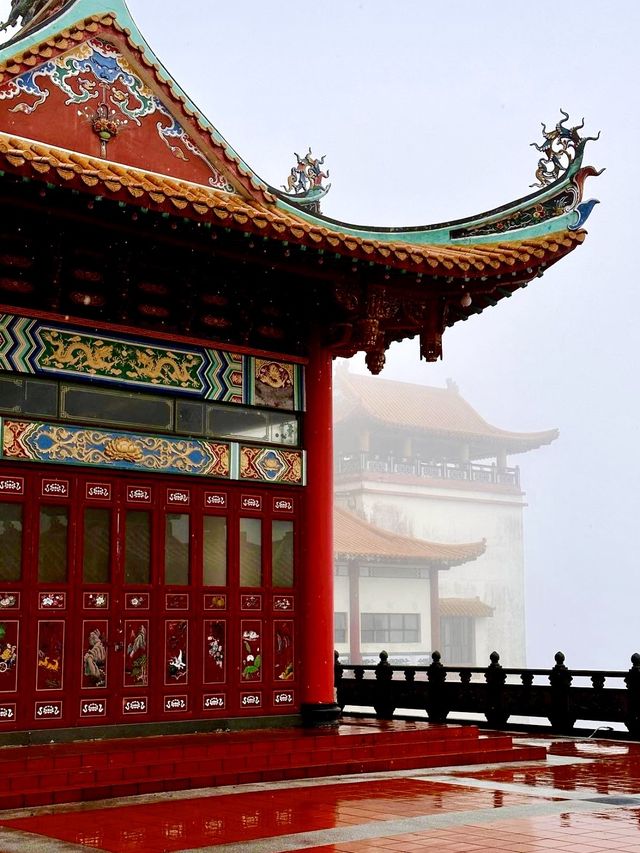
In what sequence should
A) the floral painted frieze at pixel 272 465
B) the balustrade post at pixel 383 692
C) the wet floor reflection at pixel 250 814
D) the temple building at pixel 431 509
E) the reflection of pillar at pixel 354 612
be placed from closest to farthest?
the wet floor reflection at pixel 250 814 < the floral painted frieze at pixel 272 465 < the balustrade post at pixel 383 692 < the reflection of pillar at pixel 354 612 < the temple building at pixel 431 509

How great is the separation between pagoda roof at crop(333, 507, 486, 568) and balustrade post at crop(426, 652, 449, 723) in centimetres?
2479

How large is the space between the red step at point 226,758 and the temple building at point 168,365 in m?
0.67

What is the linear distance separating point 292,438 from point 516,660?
4415 cm

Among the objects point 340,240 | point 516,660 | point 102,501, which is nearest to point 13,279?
point 102,501

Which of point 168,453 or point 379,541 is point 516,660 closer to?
point 379,541

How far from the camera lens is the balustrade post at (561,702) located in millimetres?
13336

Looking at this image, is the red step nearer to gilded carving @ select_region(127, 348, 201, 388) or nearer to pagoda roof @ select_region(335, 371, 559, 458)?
gilded carving @ select_region(127, 348, 201, 388)

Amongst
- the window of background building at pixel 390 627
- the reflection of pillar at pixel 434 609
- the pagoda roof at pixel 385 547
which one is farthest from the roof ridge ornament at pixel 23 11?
the reflection of pillar at pixel 434 609

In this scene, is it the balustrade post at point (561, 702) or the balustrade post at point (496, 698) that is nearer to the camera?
the balustrade post at point (561, 702)

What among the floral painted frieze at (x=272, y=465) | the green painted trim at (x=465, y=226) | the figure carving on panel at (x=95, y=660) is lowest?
the figure carving on panel at (x=95, y=660)

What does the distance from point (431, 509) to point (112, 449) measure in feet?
139

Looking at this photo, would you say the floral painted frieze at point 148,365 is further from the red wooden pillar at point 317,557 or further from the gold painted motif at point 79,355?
the red wooden pillar at point 317,557

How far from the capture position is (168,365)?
10508 mm

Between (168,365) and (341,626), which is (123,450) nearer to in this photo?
(168,365)
